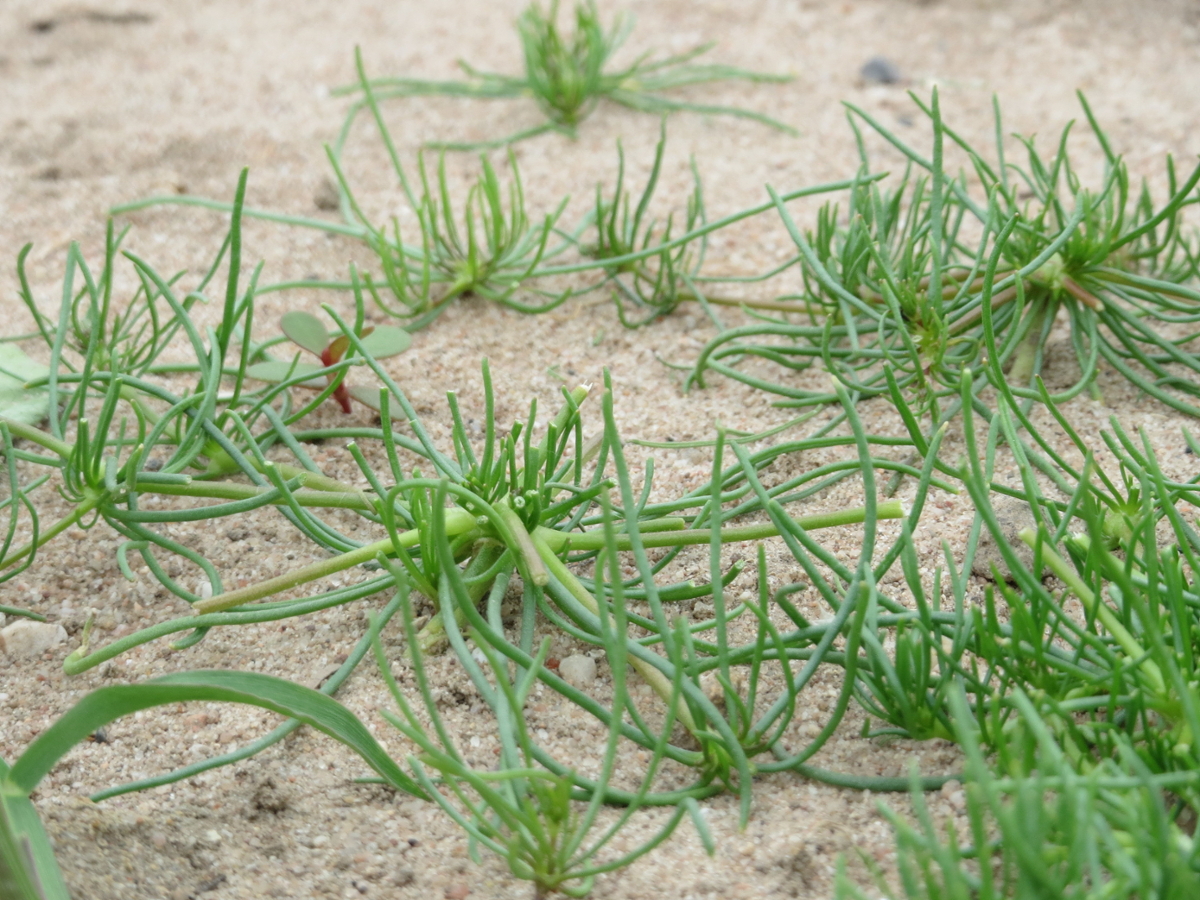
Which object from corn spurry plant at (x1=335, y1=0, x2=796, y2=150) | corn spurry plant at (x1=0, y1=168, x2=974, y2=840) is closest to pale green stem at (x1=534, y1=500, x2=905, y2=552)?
corn spurry plant at (x1=0, y1=168, x2=974, y2=840)

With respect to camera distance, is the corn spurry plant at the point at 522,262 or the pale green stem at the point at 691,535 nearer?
the pale green stem at the point at 691,535

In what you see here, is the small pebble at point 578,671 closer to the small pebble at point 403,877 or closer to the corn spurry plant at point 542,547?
the corn spurry plant at point 542,547

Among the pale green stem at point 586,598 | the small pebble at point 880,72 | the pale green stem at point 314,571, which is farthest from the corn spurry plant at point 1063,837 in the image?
the small pebble at point 880,72

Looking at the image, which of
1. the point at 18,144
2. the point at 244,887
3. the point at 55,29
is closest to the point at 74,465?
the point at 244,887

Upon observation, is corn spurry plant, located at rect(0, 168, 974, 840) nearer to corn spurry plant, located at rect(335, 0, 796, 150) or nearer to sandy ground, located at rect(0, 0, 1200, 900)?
sandy ground, located at rect(0, 0, 1200, 900)

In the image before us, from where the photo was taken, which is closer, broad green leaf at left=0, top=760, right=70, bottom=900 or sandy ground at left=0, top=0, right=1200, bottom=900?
broad green leaf at left=0, top=760, right=70, bottom=900
